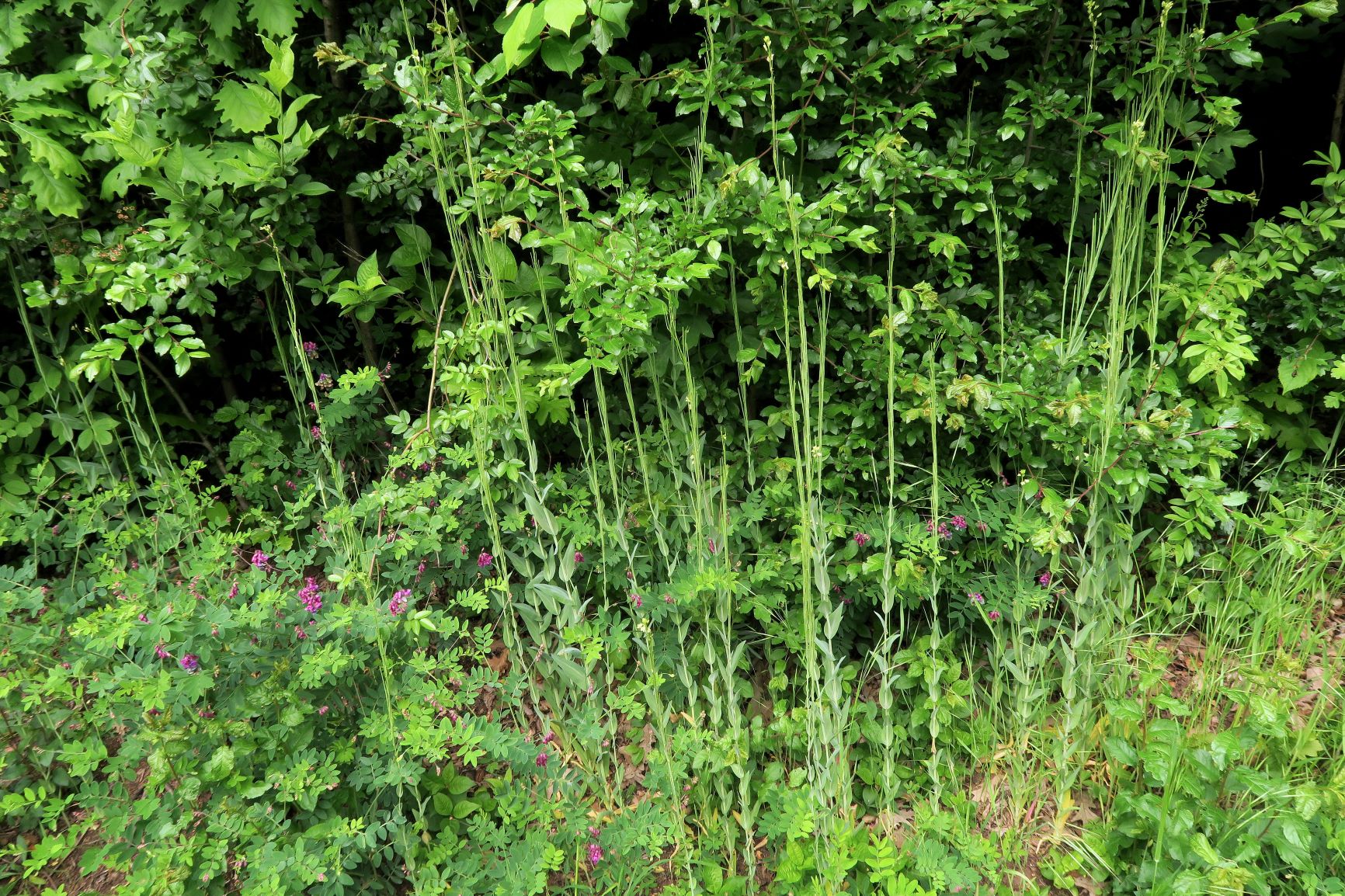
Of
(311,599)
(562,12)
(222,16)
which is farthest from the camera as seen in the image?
(222,16)

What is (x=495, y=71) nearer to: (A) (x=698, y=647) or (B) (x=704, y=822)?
(A) (x=698, y=647)

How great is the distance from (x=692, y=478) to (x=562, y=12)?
1.17 m

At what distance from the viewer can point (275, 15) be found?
2004 millimetres

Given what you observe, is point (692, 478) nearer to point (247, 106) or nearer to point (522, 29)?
point (522, 29)

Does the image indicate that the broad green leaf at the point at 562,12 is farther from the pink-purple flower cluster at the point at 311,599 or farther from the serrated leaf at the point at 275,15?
the pink-purple flower cluster at the point at 311,599

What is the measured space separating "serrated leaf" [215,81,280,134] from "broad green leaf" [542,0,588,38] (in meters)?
1.25

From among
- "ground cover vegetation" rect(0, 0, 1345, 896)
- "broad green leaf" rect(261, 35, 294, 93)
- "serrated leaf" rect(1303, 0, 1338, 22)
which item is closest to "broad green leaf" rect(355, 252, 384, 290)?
"ground cover vegetation" rect(0, 0, 1345, 896)

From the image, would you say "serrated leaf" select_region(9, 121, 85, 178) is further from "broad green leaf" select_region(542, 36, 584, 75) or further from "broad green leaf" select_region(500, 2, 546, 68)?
"broad green leaf" select_region(500, 2, 546, 68)

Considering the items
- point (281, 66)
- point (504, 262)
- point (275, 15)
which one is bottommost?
point (504, 262)

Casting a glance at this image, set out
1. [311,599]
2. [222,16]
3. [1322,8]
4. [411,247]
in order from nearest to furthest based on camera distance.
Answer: [1322,8]
[311,599]
[222,16]
[411,247]

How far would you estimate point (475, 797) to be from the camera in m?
2.04

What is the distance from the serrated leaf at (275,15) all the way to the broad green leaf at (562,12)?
3.82 ft

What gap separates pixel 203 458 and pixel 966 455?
2977 mm

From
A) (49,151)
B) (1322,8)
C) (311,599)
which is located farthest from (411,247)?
(1322,8)
